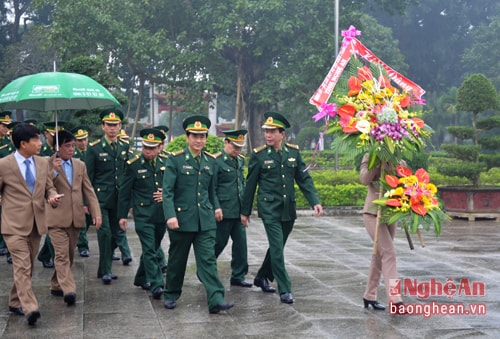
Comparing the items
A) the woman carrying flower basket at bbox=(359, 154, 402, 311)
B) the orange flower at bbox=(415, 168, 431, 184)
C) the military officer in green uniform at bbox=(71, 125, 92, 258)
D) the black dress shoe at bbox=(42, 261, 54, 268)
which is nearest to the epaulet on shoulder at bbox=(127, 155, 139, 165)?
the military officer in green uniform at bbox=(71, 125, 92, 258)

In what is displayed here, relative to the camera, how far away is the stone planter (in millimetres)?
15555

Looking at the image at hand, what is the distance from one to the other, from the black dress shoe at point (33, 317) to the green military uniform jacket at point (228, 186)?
8.62 ft

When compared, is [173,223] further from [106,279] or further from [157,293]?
[106,279]

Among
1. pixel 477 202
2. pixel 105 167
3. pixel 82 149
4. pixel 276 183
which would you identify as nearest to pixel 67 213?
pixel 105 167

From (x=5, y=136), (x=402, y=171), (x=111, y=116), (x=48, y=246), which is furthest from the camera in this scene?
(x=5, y=136)

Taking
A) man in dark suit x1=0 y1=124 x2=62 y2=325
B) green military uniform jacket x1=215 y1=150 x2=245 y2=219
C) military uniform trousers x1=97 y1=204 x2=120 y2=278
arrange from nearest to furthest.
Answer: man in dark suit x1=0 y1=124 x2=62 y2=325, green military uniform jacket x1=215 y1=150 x2=245 y2=219, military uniform trousers x1=97 y1=204 x2=120 y2=278

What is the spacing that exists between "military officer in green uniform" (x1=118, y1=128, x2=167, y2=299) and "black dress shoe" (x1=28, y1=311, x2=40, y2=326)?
159cm

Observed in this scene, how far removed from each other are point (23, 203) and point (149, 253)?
1.61 metres

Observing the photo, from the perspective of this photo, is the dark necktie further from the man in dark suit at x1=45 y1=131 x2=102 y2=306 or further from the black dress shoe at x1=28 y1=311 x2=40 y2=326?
the black dress shoe at x1=28 y1=311 x2=40 y2=326

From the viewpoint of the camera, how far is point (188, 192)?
7.37 meters

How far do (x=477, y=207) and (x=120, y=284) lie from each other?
9.32 meters

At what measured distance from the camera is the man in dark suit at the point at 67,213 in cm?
750

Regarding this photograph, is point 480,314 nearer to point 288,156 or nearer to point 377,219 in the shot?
point 377,219

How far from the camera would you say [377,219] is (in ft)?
23.2
